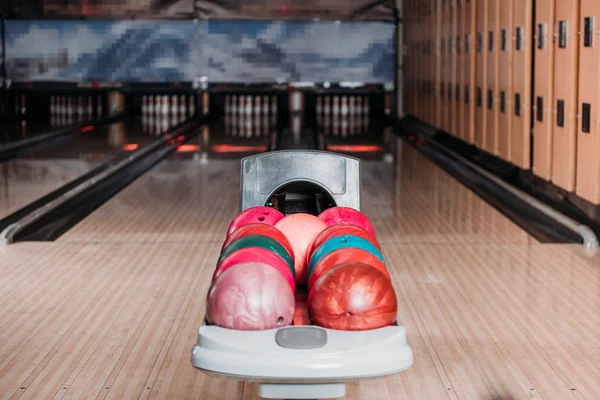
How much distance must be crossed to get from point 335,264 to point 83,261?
8.83ft

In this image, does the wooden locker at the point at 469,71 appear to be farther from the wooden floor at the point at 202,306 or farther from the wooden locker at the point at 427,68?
the wooden floor at the point at 202,306

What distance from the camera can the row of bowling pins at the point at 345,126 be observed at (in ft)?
37.7

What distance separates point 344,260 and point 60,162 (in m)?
6.53

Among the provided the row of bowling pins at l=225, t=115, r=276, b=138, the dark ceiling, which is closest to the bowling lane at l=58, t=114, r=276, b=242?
the row of bowling pins at l=225, t=115, r=276, b=138

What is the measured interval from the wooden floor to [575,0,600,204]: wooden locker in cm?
49

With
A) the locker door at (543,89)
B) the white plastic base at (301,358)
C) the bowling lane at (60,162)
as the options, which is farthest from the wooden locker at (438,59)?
the white plastic base at (301,358)

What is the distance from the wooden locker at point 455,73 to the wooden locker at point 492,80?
134cm

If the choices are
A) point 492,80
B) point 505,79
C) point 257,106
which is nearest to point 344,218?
point 505,79

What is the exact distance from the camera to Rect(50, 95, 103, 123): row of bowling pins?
13195 mm

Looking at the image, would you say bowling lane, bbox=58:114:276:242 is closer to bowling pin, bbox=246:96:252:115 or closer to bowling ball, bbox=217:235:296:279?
bowling ball, bbox=217:235:296:279

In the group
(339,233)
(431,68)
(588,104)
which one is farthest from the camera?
(431,68)

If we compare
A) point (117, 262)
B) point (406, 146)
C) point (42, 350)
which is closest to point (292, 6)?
point (406, 146)

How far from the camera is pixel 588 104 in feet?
17.4

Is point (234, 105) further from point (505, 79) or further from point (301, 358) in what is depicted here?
point (301, 358)
